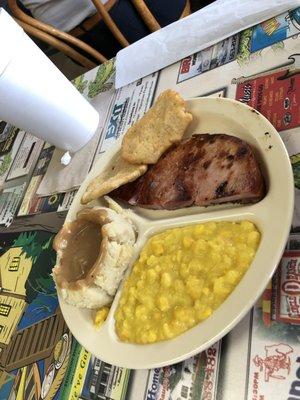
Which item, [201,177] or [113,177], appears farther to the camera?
[113,177]

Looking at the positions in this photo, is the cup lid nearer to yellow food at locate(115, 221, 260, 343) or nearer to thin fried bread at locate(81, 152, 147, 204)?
thin fried bread at locate(81, 152, 147, 204)

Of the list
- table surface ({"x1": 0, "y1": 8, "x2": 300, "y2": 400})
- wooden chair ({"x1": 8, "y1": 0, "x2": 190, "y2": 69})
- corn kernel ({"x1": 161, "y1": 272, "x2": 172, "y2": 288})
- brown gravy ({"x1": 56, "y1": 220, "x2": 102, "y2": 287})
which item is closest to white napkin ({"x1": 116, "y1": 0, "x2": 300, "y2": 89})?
table surface ({"x1": 0, "y1": 8, "x2": 300, "y2": 400})

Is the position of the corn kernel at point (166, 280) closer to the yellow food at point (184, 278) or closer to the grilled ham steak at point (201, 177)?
the yellow food at point (184, 278)

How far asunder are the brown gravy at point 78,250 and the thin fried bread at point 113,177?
10cm

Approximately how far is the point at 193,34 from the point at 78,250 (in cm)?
72

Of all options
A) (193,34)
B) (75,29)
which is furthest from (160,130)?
(75,29)

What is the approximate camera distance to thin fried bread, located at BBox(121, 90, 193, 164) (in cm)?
98

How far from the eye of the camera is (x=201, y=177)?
0.86 metres

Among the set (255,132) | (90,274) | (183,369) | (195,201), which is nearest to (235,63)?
(255,132)

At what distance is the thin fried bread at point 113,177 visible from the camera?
3.28 ft

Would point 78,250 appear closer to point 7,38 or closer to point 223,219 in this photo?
point 223,219

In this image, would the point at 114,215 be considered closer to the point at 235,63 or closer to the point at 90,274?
the point at 90,274

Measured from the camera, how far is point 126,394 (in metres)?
0.88

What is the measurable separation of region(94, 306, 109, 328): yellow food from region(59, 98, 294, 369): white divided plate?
0.02 metres
